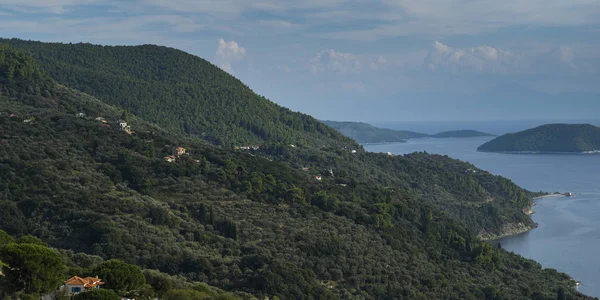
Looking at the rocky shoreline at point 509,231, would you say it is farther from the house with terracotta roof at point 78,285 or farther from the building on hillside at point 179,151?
the house with terracotta roof at point 78,285

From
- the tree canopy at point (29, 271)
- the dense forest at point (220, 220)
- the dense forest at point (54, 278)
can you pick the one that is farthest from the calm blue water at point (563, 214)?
the tree canopy at point (29, 271)

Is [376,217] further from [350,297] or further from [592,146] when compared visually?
[592,146]

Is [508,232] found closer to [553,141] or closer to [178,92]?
[178,92]

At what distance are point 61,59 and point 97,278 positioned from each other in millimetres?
79496

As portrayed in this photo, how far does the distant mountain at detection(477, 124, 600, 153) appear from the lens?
181 metres

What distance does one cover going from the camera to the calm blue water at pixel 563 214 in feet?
204

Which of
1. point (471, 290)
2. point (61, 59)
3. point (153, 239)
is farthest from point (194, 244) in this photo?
point (61, 59)

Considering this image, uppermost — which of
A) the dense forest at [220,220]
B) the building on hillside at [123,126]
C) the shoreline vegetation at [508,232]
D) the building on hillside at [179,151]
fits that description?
the building on hillside at [123,126]

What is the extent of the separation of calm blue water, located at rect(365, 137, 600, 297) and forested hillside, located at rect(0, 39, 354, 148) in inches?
1223

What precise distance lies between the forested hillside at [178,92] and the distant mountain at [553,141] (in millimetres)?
90682

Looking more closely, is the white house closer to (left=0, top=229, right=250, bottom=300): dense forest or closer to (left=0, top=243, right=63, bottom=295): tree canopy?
(left=0, top=229, right=250, bottom=300): dense forest

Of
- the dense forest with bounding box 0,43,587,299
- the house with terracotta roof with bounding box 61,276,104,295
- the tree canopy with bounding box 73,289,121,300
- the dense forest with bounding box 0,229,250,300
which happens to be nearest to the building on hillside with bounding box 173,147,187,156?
the dense forest with bounding box 0,43,587,299

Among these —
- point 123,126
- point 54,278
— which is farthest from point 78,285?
point 123,126

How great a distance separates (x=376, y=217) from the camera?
4956cm
